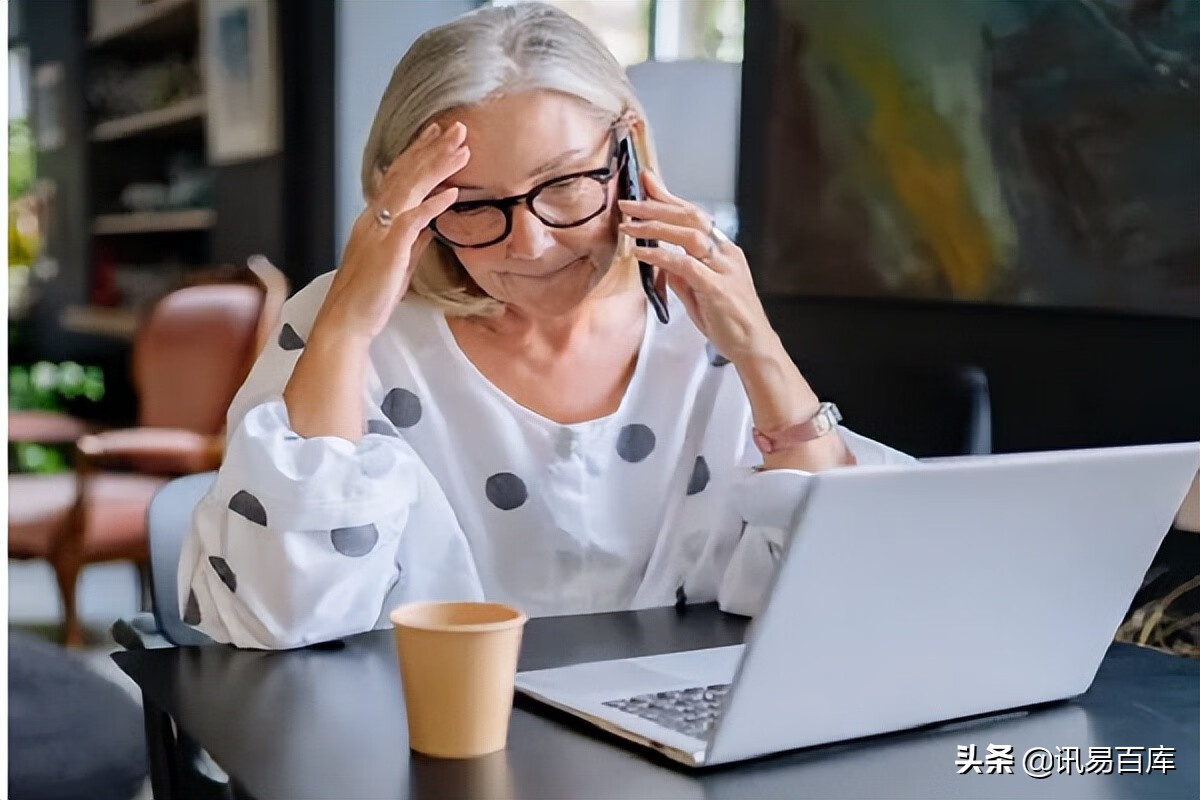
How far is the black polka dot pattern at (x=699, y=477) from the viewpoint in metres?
1.19

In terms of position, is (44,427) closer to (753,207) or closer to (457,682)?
(457,682)

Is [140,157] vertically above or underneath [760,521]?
above

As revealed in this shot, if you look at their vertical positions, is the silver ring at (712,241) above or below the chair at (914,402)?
above

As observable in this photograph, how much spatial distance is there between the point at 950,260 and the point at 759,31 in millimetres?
331

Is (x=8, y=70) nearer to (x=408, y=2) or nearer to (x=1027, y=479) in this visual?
(x=408, y=2)

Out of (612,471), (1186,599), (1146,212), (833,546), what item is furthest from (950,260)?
(833,546)

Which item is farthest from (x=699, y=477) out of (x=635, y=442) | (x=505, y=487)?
(x=505, y=487)

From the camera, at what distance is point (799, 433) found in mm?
1108

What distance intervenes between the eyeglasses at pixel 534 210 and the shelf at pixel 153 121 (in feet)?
0.69

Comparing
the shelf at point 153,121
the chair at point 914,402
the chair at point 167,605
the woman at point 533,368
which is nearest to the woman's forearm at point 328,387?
the woman at point 533,368

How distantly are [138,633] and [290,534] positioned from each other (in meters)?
0.19

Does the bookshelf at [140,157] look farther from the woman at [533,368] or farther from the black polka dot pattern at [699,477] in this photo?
the black polka dot pattern at [699,477]

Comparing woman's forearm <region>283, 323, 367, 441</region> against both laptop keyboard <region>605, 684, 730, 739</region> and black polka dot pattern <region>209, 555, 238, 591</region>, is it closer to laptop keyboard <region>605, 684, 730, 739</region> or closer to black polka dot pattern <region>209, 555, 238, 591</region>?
black polka dot pattern <region>209, 555, 238, 591</region>

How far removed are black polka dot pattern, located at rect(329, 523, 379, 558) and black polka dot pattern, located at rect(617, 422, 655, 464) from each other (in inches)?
11.3
